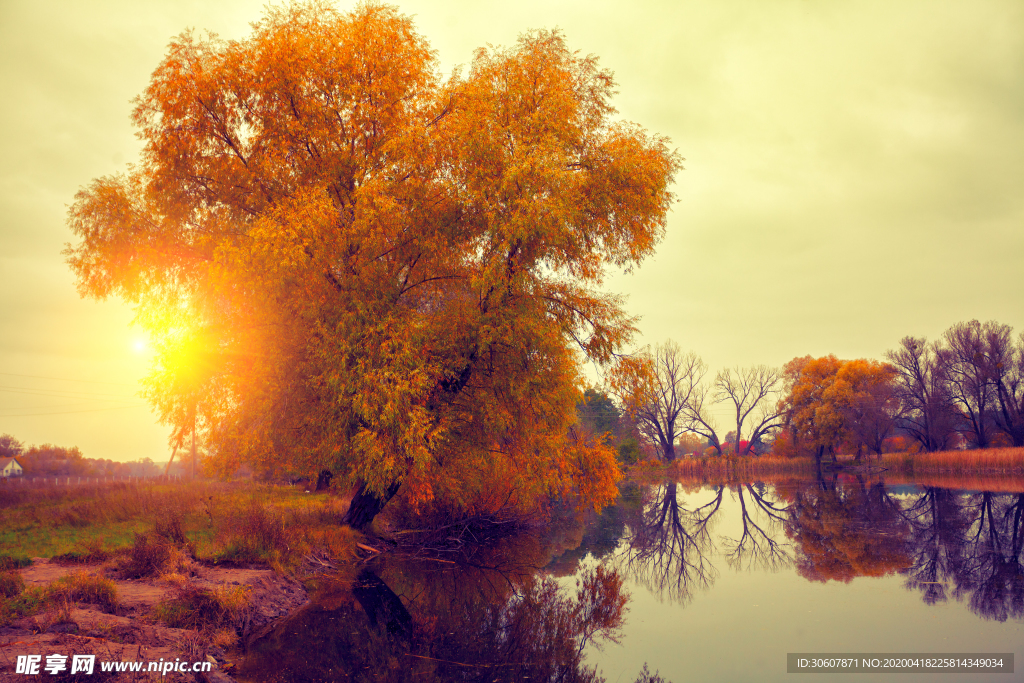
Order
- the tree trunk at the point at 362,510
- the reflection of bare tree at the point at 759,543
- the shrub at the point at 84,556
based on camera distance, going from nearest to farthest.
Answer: the shrub at the point at 84,556
the reflection of bare tree at the point at 759,543
the tree trunk at the point at 362,510

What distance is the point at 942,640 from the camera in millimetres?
8047

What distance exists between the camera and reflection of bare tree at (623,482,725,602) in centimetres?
1295

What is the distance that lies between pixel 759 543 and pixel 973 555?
17.2 ft

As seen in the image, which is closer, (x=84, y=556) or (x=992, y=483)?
(x=84, y=556)

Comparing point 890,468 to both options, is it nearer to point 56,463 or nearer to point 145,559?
point 145,559

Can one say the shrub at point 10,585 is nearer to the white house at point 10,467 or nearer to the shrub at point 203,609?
the shrub at point 203,609

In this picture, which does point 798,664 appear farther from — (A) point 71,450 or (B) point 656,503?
(A) point 71,450

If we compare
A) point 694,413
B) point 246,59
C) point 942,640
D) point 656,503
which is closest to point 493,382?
point 942,640

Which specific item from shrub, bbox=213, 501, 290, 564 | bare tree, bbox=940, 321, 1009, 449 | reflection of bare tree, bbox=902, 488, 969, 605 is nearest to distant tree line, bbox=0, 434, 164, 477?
shrub, bbox=213, 501, 290, 564

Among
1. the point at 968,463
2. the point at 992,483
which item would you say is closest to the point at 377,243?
the point at 992,483

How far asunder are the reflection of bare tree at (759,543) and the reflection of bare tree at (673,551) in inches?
30.0

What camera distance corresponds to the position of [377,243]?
1448cm

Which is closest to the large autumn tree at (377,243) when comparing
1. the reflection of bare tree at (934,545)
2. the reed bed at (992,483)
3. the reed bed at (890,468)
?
the reflection of bare tree at (934,545)

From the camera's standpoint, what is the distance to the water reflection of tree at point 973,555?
32.3 feet
